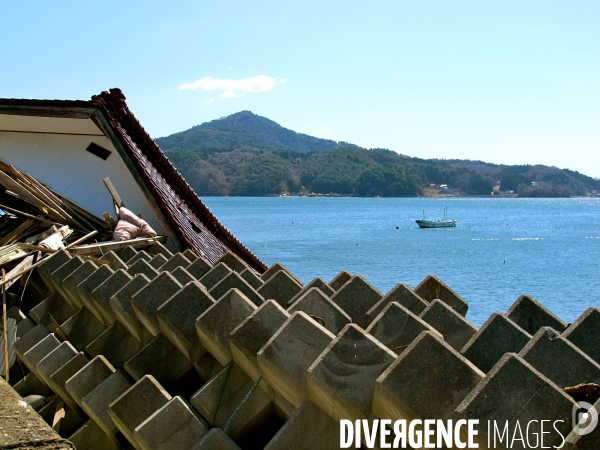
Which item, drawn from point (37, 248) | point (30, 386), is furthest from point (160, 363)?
point (37, 248)

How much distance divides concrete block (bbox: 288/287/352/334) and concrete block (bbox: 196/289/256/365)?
1.23 ft

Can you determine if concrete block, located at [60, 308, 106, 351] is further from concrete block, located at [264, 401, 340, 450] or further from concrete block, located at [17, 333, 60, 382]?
concrete block, located at [264, 401, 340, 450]

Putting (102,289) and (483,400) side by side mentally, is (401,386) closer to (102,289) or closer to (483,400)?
(483,400)

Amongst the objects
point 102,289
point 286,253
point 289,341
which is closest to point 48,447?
point 289,341

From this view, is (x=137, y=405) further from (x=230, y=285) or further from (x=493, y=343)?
(x=493, y=343)

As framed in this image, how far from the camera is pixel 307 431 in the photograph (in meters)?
4.87

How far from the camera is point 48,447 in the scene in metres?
4.41

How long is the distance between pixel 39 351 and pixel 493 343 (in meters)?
5.98

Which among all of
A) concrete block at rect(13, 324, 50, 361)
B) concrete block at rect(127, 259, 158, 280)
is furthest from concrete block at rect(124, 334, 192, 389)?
concrete block at rect(13, 324, 50, 361)

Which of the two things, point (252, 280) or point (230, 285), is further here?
point (252, 280)

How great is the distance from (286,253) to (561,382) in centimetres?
5576

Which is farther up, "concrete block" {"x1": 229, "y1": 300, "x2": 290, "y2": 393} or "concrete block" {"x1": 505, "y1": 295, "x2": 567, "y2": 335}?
"concrete block" {"x1": 505, "y1": 295, "x2": 567, "y2": 335}

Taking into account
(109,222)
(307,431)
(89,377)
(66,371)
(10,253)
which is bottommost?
(66,371)

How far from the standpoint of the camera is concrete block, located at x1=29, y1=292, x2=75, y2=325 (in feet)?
32.7
